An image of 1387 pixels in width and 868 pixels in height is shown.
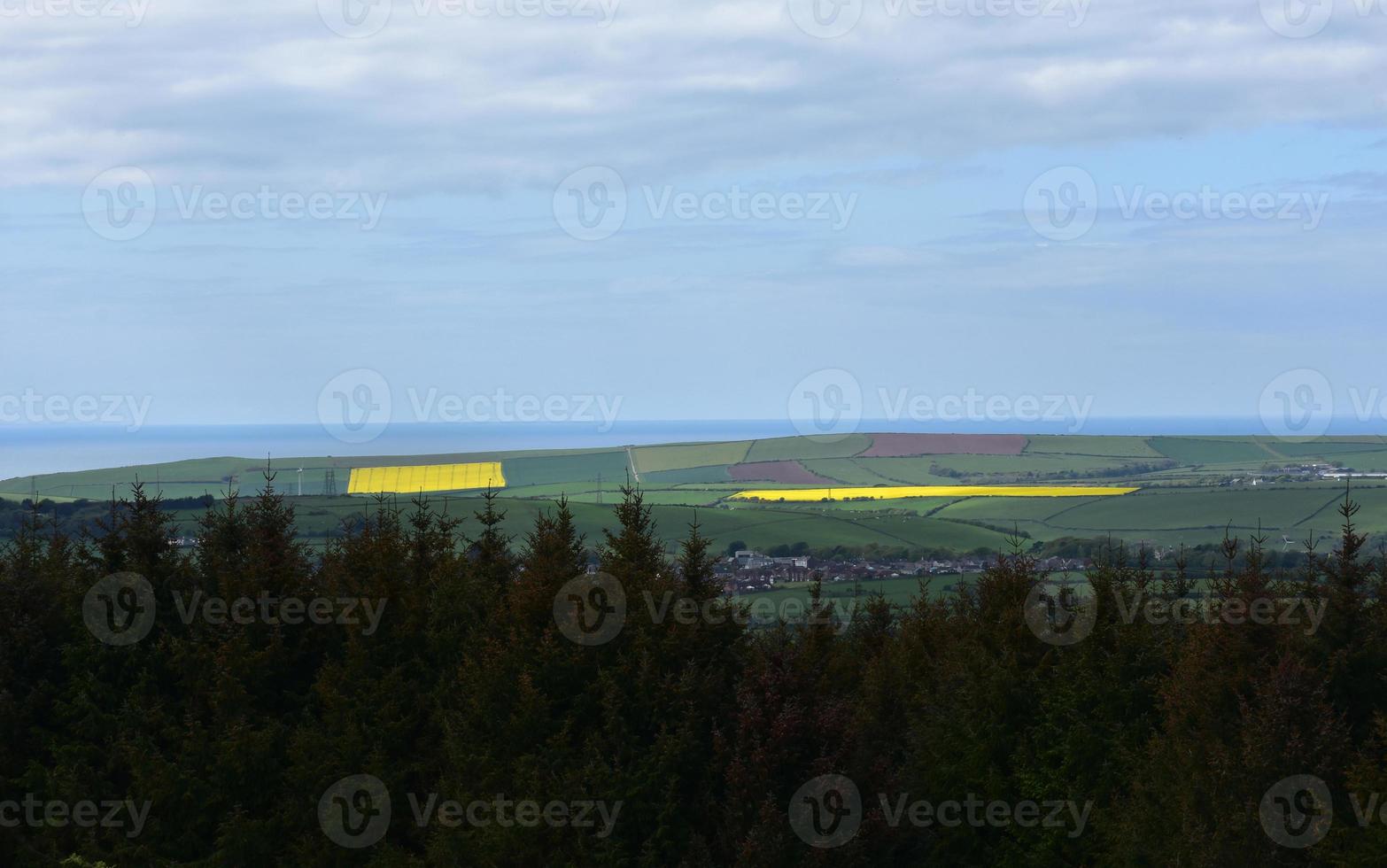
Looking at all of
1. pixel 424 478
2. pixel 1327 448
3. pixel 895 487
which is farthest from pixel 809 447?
pixel 1327 448

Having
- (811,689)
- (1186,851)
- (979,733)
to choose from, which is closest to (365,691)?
(811,689)

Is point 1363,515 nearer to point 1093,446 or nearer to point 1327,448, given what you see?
point 1327,448

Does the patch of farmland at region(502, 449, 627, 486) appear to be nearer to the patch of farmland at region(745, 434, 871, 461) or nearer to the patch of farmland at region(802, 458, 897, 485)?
the patch of farmland at region(745, 434, 871, 461)

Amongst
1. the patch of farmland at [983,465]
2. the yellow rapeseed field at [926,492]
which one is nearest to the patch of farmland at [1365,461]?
the patch of farmland at [983,465]

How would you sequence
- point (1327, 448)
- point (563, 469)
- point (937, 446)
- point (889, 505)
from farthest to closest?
point (937, 446)
point (1327, 448)
point (563, 469)
point (889, 505)

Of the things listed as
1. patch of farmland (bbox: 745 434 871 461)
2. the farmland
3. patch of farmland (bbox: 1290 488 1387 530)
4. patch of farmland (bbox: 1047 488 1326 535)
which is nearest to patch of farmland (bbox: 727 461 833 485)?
the farmland

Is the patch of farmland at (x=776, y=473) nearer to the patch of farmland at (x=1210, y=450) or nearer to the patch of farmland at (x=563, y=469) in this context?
the patch of farmland at (x=563, y=469)
